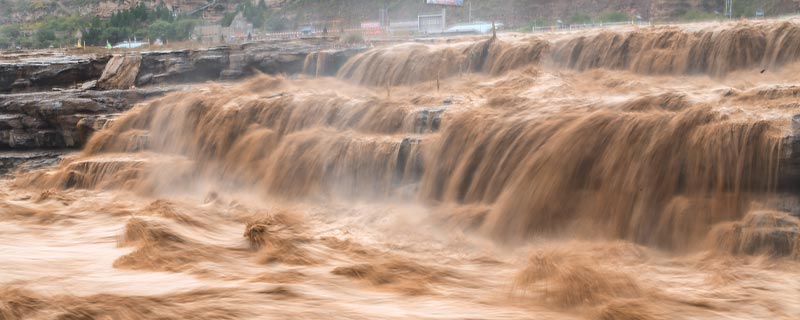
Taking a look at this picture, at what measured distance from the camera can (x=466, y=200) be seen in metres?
6.91

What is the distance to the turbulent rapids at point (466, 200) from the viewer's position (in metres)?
4.48

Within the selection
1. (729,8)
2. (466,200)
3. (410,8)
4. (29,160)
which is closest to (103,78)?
(29,160)

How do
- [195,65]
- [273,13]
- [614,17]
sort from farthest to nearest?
[273,13], [614,17], [195,65]

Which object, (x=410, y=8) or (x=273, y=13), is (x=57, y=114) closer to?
(x=410, y=8)

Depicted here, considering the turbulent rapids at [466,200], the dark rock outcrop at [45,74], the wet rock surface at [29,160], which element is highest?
the dark rock outcrop at [45,74]

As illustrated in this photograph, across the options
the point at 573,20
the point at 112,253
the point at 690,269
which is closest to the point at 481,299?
the point at 690,269

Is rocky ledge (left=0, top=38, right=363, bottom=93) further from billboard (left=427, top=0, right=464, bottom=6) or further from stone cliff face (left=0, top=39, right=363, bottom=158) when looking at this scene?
billboard (left=427, top=0, right=464, bottom=6)

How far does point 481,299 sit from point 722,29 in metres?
6.11

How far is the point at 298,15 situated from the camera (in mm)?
38688

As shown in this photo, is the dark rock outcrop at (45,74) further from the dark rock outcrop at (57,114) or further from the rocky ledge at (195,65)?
the dark rock outcrop at (57,114)

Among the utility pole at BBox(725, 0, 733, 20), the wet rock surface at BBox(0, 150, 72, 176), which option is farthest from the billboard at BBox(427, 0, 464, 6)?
the wet rock surface at BBox(0, 150, 72, 176)

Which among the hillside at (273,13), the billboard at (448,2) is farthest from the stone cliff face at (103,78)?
the billboard at (448,2)

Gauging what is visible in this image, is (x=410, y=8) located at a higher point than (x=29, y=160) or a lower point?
higher

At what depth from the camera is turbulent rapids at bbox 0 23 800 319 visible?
448 centimetres
